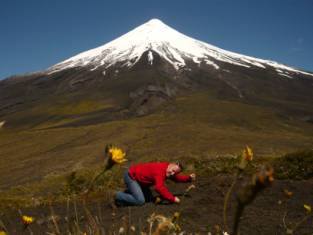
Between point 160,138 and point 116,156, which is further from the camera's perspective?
point 160,138

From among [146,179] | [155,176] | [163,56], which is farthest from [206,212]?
[163,56]

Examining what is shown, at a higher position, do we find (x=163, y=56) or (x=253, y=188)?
(x=163, y=56)

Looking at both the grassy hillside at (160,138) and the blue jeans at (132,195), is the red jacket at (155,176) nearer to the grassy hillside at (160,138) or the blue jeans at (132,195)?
the blue jeans at (132,195)

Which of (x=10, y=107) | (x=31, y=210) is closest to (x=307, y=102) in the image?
(x=10, y=107)

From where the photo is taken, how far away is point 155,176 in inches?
295

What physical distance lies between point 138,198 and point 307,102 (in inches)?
4336

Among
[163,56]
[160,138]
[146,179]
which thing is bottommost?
[160,138]

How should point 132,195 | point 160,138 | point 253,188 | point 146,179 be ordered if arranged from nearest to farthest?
1. point 253,188
2. point 146,179
3. point 132,195
4. point 160,138

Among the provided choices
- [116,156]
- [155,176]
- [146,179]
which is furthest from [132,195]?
[116,156]

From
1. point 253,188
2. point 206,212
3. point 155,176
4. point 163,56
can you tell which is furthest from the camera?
point 163,56

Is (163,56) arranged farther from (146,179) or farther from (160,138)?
(146,179)

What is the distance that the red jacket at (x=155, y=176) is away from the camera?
738cm

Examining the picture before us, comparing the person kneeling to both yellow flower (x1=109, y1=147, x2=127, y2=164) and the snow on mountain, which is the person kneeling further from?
the snow on mountain

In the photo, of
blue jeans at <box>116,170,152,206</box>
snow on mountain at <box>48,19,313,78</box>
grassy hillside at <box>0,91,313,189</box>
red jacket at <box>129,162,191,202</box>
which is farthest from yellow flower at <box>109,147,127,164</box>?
snow on mountain at <box>48,19,313,78</box>
